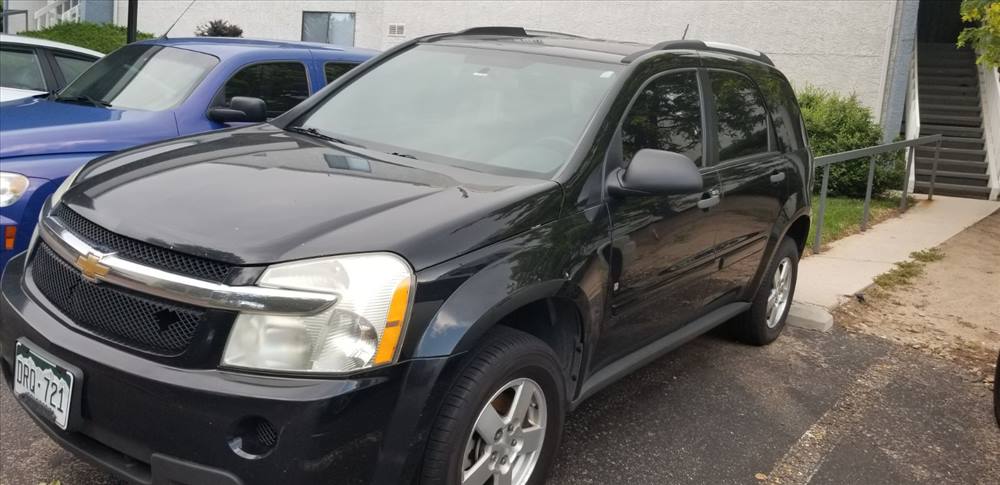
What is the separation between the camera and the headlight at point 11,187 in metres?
4.21

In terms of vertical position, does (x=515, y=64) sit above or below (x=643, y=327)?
above

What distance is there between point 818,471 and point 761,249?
4.77 ft

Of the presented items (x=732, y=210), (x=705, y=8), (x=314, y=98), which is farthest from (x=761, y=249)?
(x=705, y=8)

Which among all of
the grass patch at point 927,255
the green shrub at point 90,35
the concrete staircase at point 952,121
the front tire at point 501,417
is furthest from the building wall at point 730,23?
the front tire at point 501,417

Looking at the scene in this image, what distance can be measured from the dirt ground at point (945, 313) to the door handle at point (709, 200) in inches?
91.6

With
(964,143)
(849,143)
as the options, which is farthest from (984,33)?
(964,143)

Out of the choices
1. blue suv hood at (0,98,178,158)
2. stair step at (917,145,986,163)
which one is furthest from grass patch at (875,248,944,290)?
blue suv hood at (0,98,178,158)

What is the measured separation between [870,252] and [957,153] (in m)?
6.30

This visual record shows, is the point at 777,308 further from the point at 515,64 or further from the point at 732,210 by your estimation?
the point at 515,64

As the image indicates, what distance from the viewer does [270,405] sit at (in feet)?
7.73

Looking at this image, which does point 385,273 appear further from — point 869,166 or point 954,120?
point 954,120

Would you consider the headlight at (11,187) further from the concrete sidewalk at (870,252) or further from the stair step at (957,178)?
the stair step at (957,178)

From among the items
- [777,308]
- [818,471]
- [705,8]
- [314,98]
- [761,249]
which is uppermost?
[705,8]

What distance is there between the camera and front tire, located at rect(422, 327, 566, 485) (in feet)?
8.72
